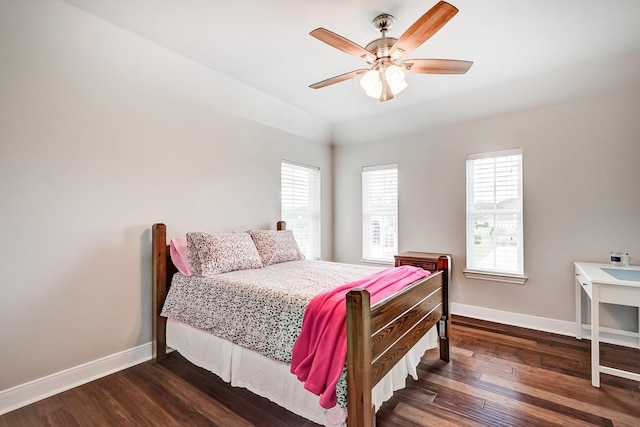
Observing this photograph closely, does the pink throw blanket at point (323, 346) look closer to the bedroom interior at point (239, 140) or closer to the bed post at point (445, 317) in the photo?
the bed post at point (445, 317)

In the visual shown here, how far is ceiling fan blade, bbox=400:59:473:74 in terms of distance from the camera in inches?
80.0

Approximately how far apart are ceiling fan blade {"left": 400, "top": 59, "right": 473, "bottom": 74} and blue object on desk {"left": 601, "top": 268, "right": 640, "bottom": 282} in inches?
76.0

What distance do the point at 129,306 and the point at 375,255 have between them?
3170 millimetres

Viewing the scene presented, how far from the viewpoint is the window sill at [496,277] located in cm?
334

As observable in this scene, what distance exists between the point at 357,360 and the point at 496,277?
2.79 m

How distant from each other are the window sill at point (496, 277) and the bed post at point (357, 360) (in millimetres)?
2719

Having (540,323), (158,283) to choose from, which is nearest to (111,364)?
(158,283)

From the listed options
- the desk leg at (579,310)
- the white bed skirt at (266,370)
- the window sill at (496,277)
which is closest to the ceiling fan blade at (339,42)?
the white bed skirt at (266,370)

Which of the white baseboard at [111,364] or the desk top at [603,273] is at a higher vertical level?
the desk top at [603,273]

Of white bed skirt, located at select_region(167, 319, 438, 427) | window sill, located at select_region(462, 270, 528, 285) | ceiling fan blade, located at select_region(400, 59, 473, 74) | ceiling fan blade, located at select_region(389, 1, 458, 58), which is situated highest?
ceiling fan blade, located at select_region(389, 1, 458, 58)

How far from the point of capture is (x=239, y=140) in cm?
342

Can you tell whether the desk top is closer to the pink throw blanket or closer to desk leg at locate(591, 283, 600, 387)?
desk leg at locate(591, 283, 600, 387)

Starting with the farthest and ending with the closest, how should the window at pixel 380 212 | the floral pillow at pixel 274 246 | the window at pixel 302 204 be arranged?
the window at pixel 380 212
the window at pixel 302 204
the floral pillow at pixel 274 246

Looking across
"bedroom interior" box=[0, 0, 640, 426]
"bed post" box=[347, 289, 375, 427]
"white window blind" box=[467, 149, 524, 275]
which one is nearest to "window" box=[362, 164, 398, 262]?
"bedroom interior" box=[0, 0, 640, 426]
